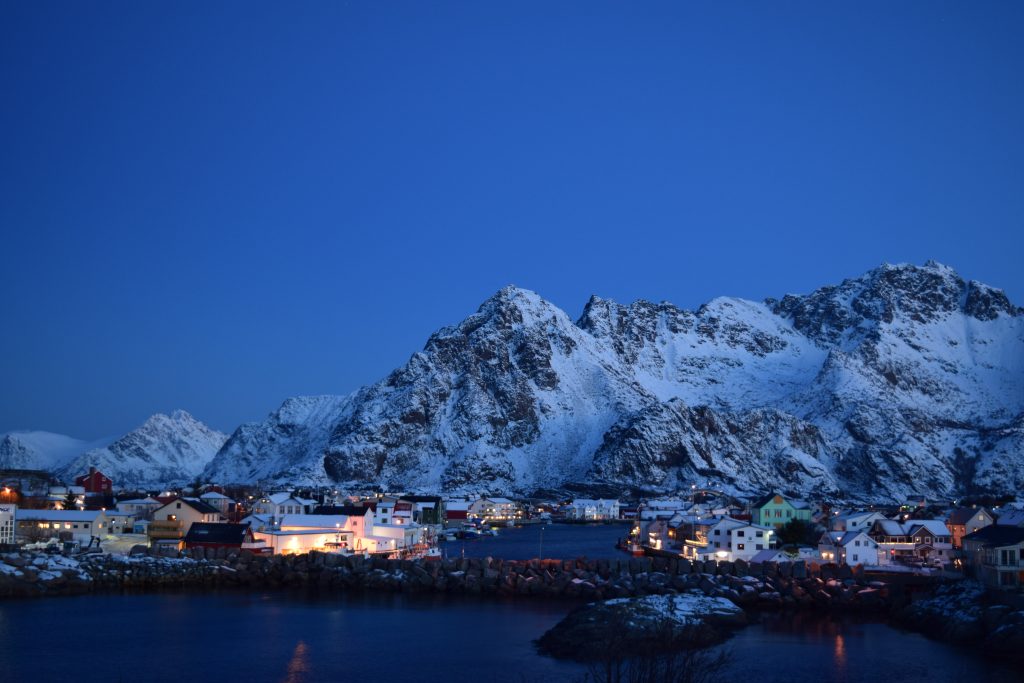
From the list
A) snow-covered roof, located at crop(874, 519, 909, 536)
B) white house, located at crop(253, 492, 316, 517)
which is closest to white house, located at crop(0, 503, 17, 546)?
white house, located at crop(253, 492, 316, 517)

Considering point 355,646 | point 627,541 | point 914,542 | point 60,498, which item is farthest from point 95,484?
point 914,542

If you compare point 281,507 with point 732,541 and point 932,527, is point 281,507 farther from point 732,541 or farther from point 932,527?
point 932,527

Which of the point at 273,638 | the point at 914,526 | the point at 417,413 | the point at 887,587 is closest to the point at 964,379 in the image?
the point at 417,413

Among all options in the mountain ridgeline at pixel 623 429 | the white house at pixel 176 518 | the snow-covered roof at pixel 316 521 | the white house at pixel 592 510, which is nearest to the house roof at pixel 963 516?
the snow-covered roof at pixel 316 521

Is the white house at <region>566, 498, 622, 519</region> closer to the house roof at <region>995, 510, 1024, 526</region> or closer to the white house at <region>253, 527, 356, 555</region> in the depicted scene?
the house roof at <region>995, 510, 1024, 526</region>

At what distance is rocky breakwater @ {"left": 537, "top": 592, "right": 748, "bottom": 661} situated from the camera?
29312mm

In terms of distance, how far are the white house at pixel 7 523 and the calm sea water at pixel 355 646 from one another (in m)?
14.4

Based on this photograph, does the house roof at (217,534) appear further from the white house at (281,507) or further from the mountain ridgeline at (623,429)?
the mountain ridgeline at (623,429)

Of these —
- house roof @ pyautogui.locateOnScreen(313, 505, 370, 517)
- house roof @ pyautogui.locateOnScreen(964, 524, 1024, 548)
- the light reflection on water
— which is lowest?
the light reflection on water

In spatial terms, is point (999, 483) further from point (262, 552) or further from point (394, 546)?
point (262, 552)

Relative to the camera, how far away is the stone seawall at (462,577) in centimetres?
4047

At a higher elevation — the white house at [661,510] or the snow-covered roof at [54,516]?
the white house at [661,510]

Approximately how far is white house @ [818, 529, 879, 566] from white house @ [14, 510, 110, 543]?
3858 centimetres

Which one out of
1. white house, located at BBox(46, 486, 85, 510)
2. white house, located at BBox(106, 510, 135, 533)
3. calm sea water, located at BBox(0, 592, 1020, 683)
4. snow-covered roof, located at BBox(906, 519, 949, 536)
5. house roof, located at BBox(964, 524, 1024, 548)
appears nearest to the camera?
calm sea water, located at BBox(0, 592, 1020, 683)
